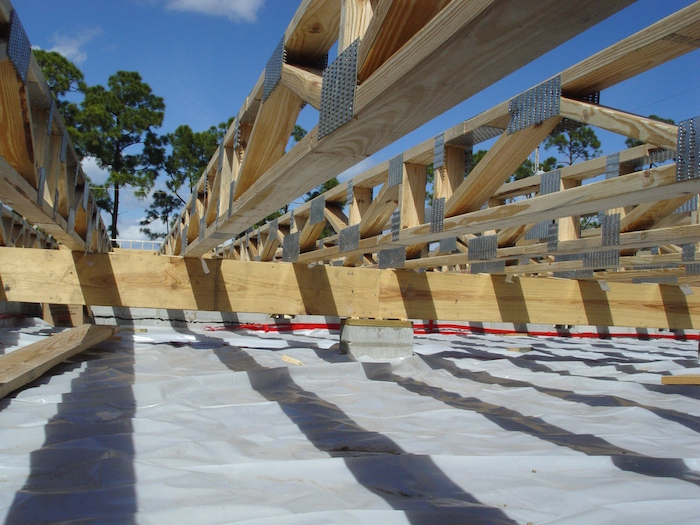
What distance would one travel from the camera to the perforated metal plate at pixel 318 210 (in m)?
6.30

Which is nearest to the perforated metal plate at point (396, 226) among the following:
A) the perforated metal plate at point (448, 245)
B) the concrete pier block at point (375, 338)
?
the perforated metal plate at point (448, 245)

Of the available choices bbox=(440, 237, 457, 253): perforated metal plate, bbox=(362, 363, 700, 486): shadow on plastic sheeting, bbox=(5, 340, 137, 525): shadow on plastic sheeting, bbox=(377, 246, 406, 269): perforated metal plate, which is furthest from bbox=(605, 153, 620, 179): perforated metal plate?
bbox=(5, 340, 137, 525): shadow on plastic sheeting

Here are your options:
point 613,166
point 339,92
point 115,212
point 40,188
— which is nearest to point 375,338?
point 613,166

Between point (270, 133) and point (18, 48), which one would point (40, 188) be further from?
point (270, 133)

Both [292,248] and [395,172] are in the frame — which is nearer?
[395,172]

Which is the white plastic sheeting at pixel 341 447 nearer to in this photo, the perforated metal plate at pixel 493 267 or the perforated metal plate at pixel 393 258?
the perforated metal plate at pixel 393 258

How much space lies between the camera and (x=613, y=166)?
434 cm

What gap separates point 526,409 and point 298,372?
2.08 m

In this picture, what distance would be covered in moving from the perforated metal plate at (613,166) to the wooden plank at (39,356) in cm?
468

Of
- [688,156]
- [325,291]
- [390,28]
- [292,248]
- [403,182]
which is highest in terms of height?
[403,182]

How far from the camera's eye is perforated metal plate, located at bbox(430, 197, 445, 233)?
4.37m

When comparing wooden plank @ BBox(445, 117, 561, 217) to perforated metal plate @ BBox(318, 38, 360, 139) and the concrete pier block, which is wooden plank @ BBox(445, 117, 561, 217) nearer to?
perforated metal plate @ BBox(318, 38, 360, 139)

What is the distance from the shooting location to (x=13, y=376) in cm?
409

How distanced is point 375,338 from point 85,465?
4.51m
